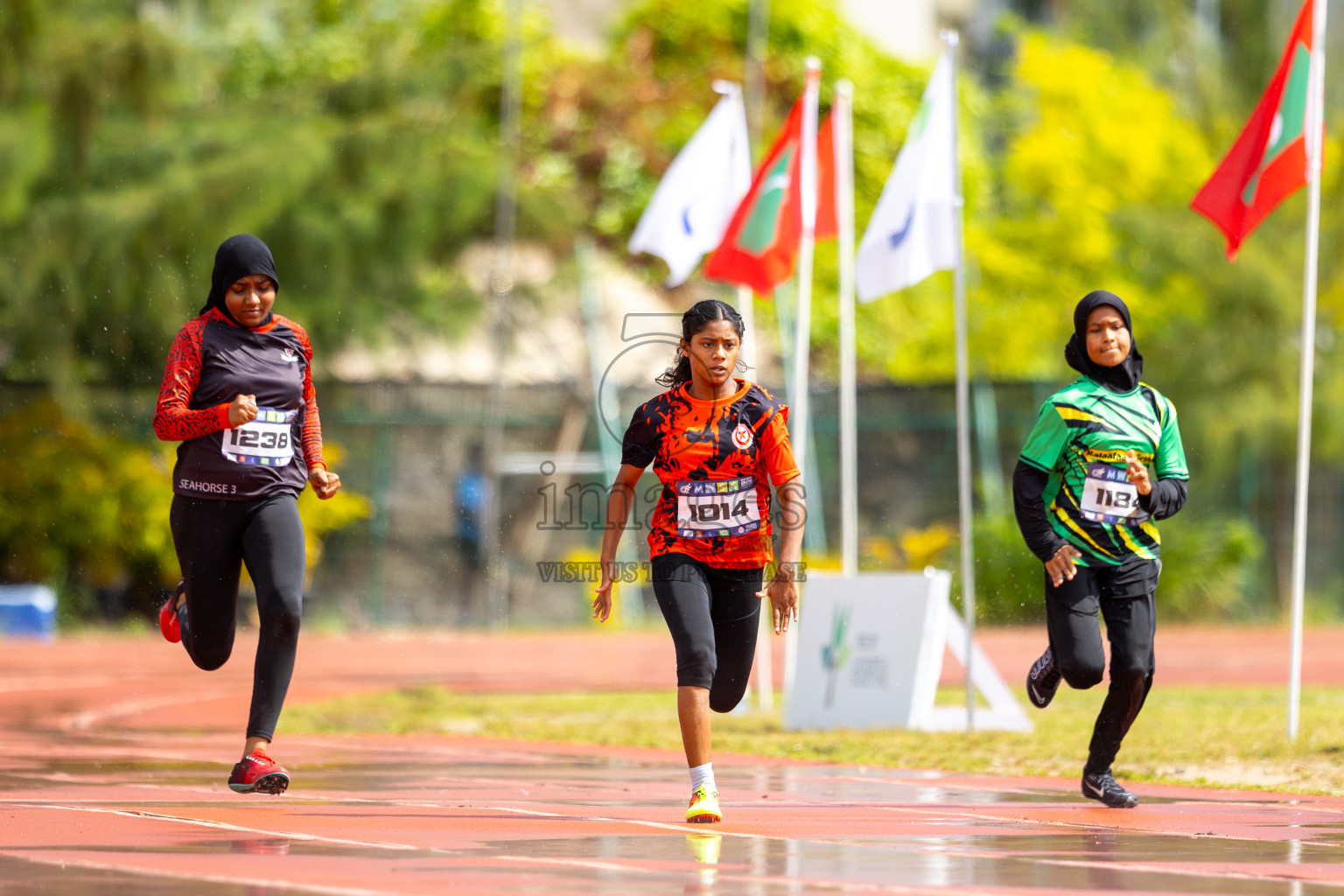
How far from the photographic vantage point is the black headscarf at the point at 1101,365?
24.3ft

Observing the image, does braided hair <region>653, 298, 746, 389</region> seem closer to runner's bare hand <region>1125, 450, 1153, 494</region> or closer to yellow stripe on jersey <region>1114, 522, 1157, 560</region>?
runner's bare hand <region>1125, 450, 1153, 494</region>

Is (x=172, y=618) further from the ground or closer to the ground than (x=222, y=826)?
further from the ground

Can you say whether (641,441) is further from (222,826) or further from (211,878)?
(211,878)

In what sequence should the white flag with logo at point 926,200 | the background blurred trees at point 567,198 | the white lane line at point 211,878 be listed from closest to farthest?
1. the white lane line at point 211,878
2. the white flag with logo at point 926,200
3. the background blurred trees at point 567,198

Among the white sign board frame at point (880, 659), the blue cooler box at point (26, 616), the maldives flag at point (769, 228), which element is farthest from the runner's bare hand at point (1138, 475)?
the blue cooler box at point (26, 616)

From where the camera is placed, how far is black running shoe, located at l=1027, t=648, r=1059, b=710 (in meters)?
7.51

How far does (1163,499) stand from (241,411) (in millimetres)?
3613

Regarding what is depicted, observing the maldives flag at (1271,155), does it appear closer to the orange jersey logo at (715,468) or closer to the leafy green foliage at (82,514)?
the orange jersey logo at (715,468)

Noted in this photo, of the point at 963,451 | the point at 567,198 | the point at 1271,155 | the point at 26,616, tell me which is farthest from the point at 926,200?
the point at 567,198

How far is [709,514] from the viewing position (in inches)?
261

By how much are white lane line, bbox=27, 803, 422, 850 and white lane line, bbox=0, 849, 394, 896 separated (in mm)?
764

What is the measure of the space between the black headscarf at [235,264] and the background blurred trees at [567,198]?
15.3 metres

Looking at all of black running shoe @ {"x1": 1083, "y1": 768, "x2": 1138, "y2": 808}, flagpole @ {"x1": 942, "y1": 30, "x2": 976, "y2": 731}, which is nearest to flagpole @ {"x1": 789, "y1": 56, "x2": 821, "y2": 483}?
flagpole @ {"x1": 942, "y1": 30, "x2": 976, "y2": 731}

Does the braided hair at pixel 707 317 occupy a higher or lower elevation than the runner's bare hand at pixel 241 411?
higher
